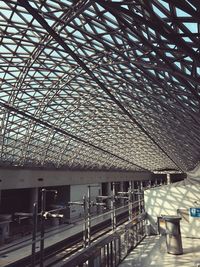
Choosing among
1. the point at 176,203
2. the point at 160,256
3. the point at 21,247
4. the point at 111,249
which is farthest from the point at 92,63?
the point at 21,247

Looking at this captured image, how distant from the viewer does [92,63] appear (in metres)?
24.0

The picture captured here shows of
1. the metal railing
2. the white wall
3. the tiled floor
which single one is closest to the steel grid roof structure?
the white wall

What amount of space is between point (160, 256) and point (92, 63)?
1665 centimetres

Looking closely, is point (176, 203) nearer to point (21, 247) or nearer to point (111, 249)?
point (111, 249)

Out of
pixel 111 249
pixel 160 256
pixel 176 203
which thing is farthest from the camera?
pixel 176 203

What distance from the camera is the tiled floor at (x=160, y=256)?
696 inches

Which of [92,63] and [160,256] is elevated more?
[92,63]

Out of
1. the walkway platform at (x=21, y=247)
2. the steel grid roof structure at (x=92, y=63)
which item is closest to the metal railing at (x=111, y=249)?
the walkway platform at (x=21, y=247)

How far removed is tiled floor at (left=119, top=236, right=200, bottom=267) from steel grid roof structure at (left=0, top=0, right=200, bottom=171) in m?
12.0

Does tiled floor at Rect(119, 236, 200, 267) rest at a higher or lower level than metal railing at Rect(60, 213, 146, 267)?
lower

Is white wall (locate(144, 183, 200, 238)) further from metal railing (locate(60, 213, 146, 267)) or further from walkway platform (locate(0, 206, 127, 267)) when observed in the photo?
walkway platform (locate(0, 206, 127, 267))

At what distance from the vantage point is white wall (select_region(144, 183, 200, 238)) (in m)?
25.8

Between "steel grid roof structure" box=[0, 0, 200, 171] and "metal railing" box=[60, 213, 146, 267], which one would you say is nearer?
"metal railing" box=[60, 213, 146, 267]

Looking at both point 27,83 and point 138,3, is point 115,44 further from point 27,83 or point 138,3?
point 27,83
